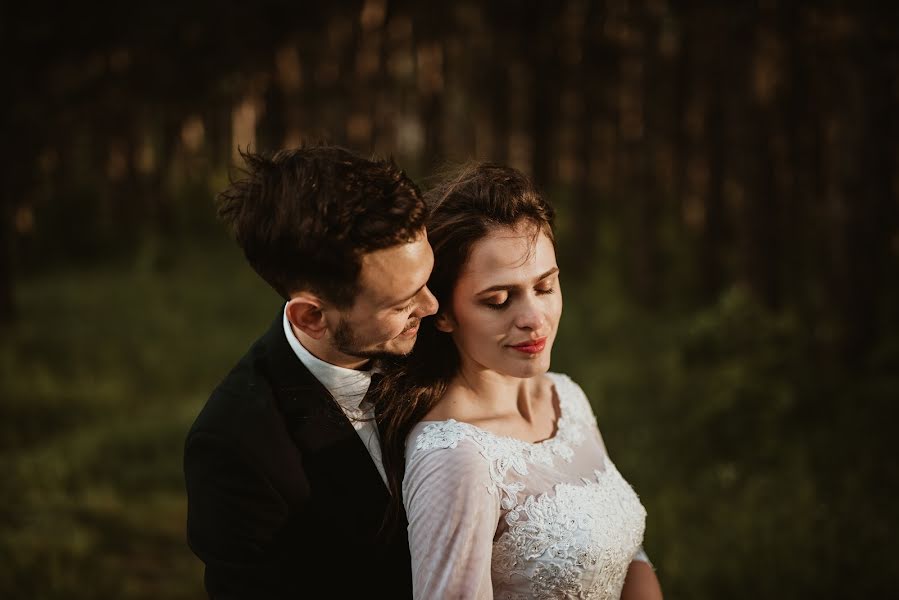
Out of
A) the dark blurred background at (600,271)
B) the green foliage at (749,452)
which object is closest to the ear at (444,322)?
the dark blurred background at (600,271)

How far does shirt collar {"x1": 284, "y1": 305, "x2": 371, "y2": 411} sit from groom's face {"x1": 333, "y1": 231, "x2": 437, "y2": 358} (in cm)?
8

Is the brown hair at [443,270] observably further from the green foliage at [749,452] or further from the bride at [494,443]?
the green foliage at [749,452]

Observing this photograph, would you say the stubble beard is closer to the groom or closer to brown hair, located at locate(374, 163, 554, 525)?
the groom

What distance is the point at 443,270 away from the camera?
8.16 ft

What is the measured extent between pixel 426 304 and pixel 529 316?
11.9 inches

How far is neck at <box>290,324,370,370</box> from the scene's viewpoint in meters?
2.45

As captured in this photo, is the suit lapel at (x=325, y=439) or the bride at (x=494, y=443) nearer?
the bride at (x=494, y=443)

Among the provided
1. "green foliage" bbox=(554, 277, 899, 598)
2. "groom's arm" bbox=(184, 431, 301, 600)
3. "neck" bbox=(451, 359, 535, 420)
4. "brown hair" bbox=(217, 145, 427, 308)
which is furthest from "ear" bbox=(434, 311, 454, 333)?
"green foliage" bbox=(554, 277, 899, 598)

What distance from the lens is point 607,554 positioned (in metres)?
2.40

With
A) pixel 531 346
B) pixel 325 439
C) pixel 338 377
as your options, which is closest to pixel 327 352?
pixel 338 377

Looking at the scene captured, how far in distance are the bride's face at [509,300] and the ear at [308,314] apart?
41 centimetres

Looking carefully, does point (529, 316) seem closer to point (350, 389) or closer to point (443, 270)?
point (443, 270)

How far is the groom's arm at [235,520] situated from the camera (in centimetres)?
224

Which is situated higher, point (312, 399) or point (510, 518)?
point (312, 399)
